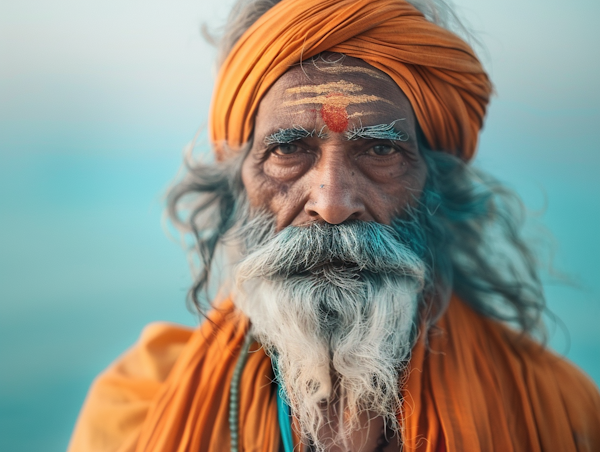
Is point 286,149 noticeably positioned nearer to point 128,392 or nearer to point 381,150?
point 381,150

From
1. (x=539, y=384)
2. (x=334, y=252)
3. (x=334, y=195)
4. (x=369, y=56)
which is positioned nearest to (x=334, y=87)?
(x=369, y=56)

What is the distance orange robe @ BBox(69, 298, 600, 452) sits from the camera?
1425 millimetres

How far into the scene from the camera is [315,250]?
54.3 inches

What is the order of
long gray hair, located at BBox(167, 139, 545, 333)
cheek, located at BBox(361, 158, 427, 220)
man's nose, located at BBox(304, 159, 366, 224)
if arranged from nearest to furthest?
man's nose, located at BBox(304, 159, 366, 224) → cheek, located at BBox(361, 158, 427, 220) → long gray hair, located at BBox(167, 139, 545, 333)

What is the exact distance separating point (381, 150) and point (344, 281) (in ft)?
1.29

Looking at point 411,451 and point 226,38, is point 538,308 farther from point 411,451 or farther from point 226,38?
point 226,38

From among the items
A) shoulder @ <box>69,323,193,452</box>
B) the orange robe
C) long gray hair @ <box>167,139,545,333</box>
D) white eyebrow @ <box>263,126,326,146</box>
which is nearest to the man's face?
white eyebrow @ <box>263,126,326,146</box>

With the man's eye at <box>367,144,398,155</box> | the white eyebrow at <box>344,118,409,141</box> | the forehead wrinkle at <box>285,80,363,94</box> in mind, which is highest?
the forehead wrinkle at <box>285,80,363,94</box>

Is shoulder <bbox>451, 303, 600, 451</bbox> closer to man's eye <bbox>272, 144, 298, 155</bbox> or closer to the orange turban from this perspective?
the orange turban

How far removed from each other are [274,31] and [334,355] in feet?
3.05

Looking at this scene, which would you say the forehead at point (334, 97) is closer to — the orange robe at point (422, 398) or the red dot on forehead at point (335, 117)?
the red dot on forehead at point (335, 117)

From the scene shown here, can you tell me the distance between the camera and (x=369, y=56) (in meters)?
1.43

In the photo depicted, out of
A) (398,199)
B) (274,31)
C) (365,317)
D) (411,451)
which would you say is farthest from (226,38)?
(411,451)

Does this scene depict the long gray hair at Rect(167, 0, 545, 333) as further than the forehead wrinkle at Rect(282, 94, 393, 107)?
Yes
